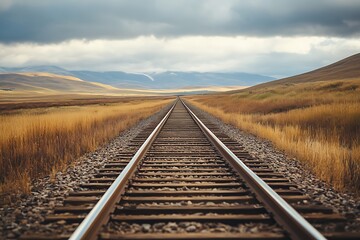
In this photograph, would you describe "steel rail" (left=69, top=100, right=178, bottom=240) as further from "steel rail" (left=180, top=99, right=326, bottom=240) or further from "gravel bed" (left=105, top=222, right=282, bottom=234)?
"steel rail" (left=180, top=99, right=326, bottom=240)

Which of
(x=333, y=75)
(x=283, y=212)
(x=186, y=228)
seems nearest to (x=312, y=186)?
(x=283, y=212)

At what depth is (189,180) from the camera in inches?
189

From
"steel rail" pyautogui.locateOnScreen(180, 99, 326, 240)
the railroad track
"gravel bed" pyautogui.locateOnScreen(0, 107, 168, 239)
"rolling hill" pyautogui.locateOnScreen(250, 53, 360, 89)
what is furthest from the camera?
"rolling hill" pyautogui.locateOnScreen(250, 53, 360, 89)

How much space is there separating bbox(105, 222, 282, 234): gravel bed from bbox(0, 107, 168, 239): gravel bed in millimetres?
509

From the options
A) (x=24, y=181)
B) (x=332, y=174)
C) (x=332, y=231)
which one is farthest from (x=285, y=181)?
(x=24, y=181)

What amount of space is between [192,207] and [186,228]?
480 mm

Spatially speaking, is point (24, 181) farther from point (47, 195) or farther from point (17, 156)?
point (17, 156)

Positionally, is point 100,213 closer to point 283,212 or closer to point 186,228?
point 186,228

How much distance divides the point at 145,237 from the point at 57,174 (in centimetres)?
326

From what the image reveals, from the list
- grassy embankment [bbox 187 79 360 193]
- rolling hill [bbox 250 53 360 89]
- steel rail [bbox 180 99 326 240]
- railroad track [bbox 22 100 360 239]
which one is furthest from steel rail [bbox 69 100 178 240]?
rolling hill [bbox 250 53 360 89]

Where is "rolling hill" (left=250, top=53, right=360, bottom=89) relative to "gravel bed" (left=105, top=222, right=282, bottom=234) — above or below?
above

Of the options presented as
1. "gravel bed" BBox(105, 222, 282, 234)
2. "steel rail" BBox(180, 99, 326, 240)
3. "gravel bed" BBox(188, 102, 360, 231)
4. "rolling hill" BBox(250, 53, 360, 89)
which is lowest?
"gravel bed" BBox(188, 102, 360, 231)

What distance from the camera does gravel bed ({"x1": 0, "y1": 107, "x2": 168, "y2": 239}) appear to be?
320 cm

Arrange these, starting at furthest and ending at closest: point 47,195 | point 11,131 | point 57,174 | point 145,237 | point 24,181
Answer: point 11,131 < point 57,174 < point 24,181 < point 47,195 < point 145,237
